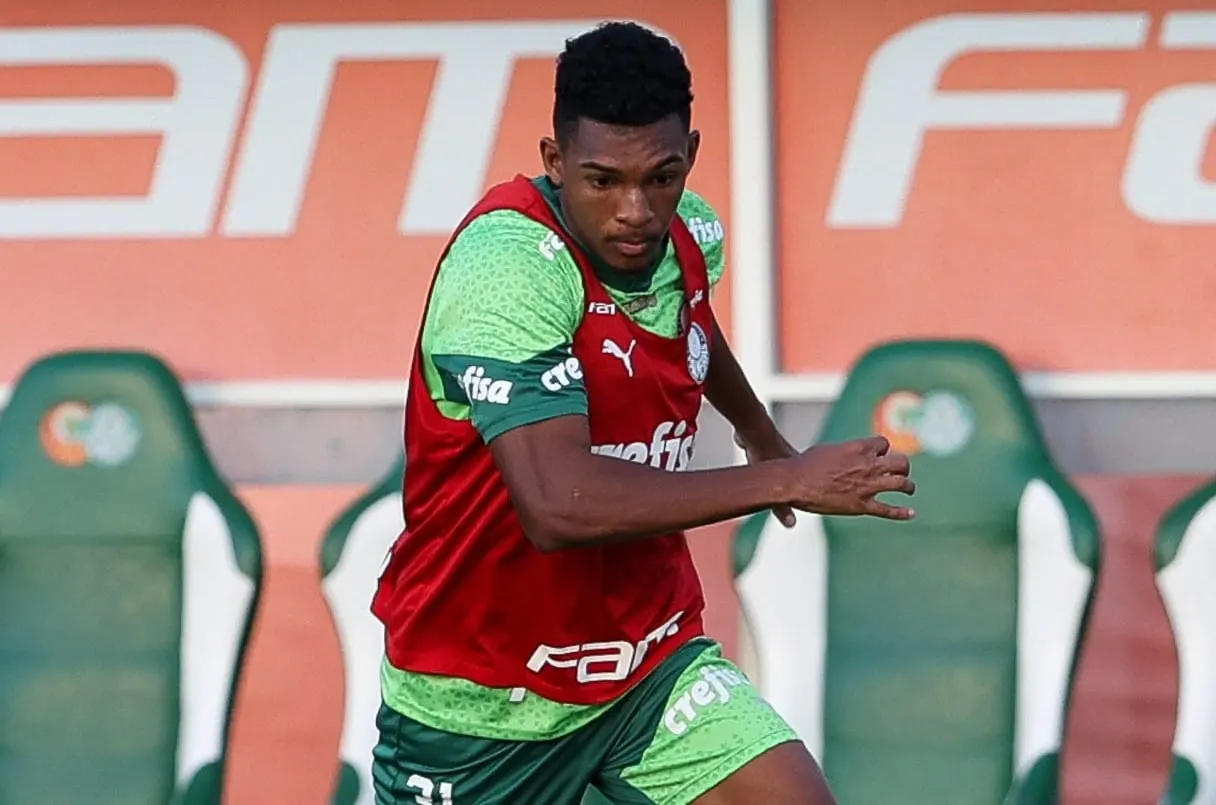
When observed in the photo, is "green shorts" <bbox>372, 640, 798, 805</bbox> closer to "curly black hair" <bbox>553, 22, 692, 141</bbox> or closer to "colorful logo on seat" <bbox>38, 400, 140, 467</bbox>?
"curly black hair" <bbox>553, 22, 692, 141</bbox>

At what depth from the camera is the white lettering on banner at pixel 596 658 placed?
3172mm

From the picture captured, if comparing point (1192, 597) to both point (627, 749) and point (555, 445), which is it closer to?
point (627, 749)

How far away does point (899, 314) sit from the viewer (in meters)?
4.91

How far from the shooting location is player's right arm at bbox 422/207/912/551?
105 inches

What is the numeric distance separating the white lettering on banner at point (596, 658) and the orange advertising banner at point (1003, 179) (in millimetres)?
1845

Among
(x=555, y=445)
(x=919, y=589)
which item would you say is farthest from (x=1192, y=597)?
(x=555, y=445)

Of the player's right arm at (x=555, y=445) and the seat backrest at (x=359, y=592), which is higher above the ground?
the player's right arm at (x=555, y=445)

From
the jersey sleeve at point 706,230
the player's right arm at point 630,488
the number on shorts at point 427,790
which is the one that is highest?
the jersey sleeve at point 706,230

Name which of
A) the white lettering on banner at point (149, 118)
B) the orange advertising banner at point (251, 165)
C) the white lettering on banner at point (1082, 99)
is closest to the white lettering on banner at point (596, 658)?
the orange advertising banner at point (251, 165)

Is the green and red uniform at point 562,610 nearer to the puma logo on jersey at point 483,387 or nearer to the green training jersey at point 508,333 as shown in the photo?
the green training jersey at point 508,333

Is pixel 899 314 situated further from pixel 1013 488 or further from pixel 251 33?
pixel 251 33

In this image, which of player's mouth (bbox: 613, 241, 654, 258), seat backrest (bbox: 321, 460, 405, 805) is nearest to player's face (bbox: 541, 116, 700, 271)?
player's mouth (bbox: 613, 241, 654, 258)

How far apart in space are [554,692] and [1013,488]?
165 centimetres

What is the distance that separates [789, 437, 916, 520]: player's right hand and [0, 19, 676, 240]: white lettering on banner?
2430 millimetres
